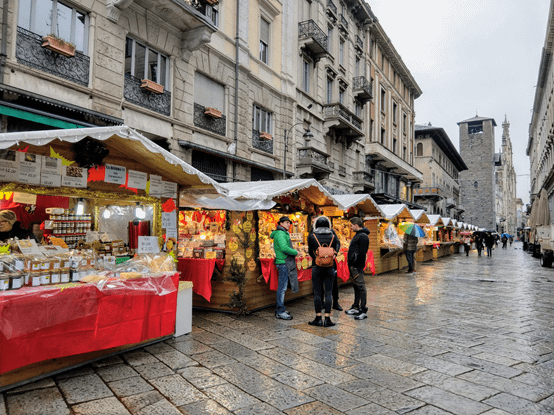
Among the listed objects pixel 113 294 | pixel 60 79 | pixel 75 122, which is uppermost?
pixel 60 79

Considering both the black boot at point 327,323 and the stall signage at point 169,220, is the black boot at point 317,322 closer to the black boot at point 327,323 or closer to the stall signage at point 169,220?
the black boot at point 327,323

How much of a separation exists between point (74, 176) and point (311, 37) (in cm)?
1631

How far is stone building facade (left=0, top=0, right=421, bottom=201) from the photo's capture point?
9008mm

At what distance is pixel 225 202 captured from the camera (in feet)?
24.2

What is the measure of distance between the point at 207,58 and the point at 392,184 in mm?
23709

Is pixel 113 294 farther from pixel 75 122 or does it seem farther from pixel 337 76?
pixel 337 76

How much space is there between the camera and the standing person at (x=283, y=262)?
267 inches

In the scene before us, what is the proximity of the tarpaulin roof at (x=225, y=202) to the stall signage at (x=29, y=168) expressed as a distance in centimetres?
248

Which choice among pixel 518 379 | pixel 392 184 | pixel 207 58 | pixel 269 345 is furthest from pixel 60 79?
pixel 392 184

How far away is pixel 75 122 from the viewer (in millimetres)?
9211

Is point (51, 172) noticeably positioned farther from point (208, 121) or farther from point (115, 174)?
point (208, 121)

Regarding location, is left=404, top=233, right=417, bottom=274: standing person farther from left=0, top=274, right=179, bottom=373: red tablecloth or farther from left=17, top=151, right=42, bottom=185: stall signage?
left=17, top=151, right=42, bottom=185: stall signage

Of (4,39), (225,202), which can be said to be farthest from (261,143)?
(4,39)

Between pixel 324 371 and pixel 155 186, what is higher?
pixel 155 186
